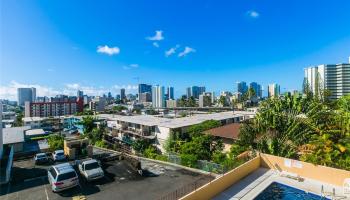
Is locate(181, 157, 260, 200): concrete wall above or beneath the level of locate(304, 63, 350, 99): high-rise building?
beneath

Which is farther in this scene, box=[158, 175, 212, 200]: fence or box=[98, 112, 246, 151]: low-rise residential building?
box=[98, 112, 246, 151]: low-rise residential building

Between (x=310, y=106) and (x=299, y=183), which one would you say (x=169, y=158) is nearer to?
(x=299, y=183)

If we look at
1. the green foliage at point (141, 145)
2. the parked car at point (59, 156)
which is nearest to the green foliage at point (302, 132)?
the green foliage at point (141, 145)

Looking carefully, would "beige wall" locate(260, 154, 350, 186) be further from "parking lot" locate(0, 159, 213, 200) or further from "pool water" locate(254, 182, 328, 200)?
"parking lot" locate(0, 159, 213, 200)

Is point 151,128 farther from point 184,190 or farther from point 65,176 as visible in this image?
point 184,190

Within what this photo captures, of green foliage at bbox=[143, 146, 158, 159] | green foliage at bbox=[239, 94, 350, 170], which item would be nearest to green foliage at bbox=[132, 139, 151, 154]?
green foliage at bbox=[143, 146, 158, 159]

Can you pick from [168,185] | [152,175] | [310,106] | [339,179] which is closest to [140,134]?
[152,175]

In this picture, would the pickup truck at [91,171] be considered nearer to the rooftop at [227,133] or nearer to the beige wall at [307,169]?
the beige wall at [307,169]
